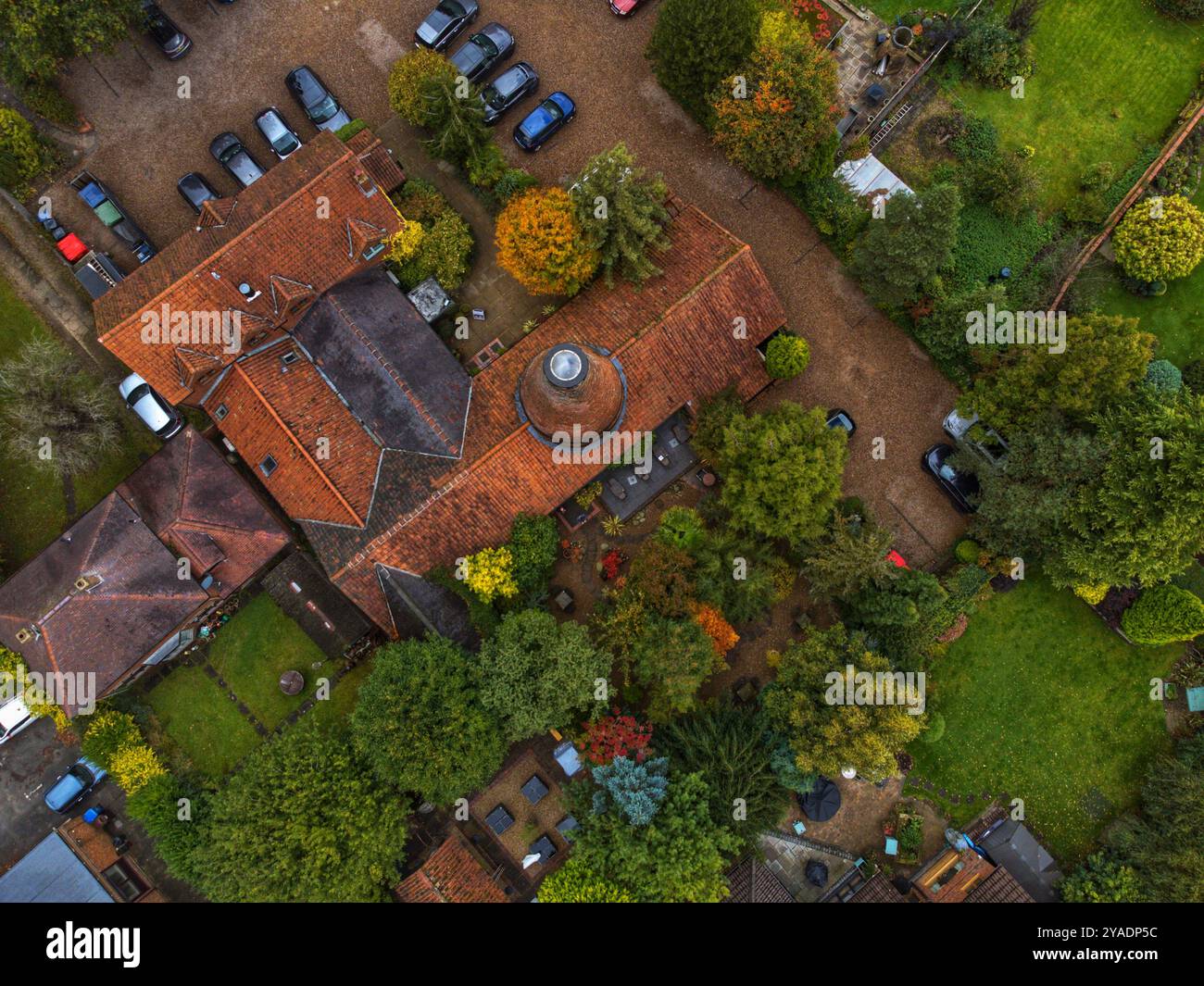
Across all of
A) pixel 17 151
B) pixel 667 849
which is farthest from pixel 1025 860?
pixel 17 151

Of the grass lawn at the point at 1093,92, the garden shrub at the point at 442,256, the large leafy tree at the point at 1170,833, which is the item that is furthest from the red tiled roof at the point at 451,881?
the grass lawn at the point at 1093,92

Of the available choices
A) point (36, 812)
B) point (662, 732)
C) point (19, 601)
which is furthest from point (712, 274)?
point (36, 812)

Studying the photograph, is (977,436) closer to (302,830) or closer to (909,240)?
(909,240)

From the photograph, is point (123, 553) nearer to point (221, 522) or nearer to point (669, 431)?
point (221, 522)

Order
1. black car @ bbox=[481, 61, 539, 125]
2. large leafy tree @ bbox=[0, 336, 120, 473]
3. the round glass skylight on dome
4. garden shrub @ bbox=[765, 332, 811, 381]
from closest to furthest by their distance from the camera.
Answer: the round glass skylight on dome < large leafy tree @ bbox=[0, 336, 120, 473] < garden shrub @ bbox=[765, 332, 811, 381] < black car @ bbox=[481, 61, 539, 125]

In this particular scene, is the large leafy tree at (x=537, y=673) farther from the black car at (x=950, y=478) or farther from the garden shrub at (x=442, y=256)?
the black car at (x=950, y=478)

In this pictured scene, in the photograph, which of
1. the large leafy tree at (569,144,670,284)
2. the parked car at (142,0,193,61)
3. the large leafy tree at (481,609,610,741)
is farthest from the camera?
the parked car at (142,0,193,61)

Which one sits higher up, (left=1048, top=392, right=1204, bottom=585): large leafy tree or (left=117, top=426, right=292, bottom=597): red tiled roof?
(left=117, top=426, right=292, bottom=597): red tiled roof

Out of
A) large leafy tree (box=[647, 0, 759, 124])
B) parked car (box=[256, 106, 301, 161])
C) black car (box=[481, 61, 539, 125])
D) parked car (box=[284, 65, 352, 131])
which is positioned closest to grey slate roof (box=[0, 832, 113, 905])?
parked car (box=[256, 106, 301, 161])

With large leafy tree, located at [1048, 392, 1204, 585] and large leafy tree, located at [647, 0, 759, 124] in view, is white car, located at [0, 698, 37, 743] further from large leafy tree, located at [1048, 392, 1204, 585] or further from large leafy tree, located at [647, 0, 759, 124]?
large leafy tree, located at [1048, 392, 1204, 585]
